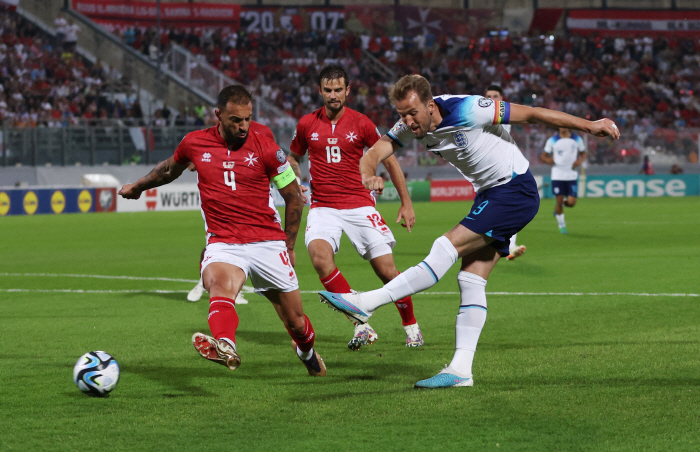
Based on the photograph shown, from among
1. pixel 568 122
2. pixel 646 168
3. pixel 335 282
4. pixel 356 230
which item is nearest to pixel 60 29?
pixel 646 168

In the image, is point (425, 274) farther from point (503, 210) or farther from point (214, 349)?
point (214, 349)

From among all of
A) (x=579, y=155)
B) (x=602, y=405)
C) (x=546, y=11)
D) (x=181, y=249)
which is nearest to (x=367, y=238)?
(x=602, y=405)

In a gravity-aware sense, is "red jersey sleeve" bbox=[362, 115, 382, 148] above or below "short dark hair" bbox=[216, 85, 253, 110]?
below

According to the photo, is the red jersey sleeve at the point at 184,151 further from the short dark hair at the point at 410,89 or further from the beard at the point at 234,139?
the short dark hair at the point at 410,89

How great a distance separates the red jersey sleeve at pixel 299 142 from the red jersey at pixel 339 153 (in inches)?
0.8

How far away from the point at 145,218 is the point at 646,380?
70.1ft

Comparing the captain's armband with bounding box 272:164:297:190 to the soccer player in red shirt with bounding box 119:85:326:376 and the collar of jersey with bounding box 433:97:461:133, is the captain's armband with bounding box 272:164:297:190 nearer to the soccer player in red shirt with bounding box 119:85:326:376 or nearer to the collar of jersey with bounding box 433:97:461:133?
the soccer player in red shirt with bounding box 119:85:326:376

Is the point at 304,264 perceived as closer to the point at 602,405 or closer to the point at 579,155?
the point at 579,155

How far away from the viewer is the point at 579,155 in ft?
66.5

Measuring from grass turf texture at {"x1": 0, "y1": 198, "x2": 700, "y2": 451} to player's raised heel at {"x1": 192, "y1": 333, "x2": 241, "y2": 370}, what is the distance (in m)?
0.31

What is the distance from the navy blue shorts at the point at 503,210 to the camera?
5.64m

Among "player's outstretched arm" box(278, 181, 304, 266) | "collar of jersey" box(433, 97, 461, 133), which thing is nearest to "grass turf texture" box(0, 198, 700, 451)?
"player's outstretched arm" box(278, 181, 304, 266)

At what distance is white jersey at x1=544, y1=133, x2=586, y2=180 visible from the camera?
19781mm

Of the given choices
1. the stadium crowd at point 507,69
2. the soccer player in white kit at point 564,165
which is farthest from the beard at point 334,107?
the stadium crowd at point 507,69
